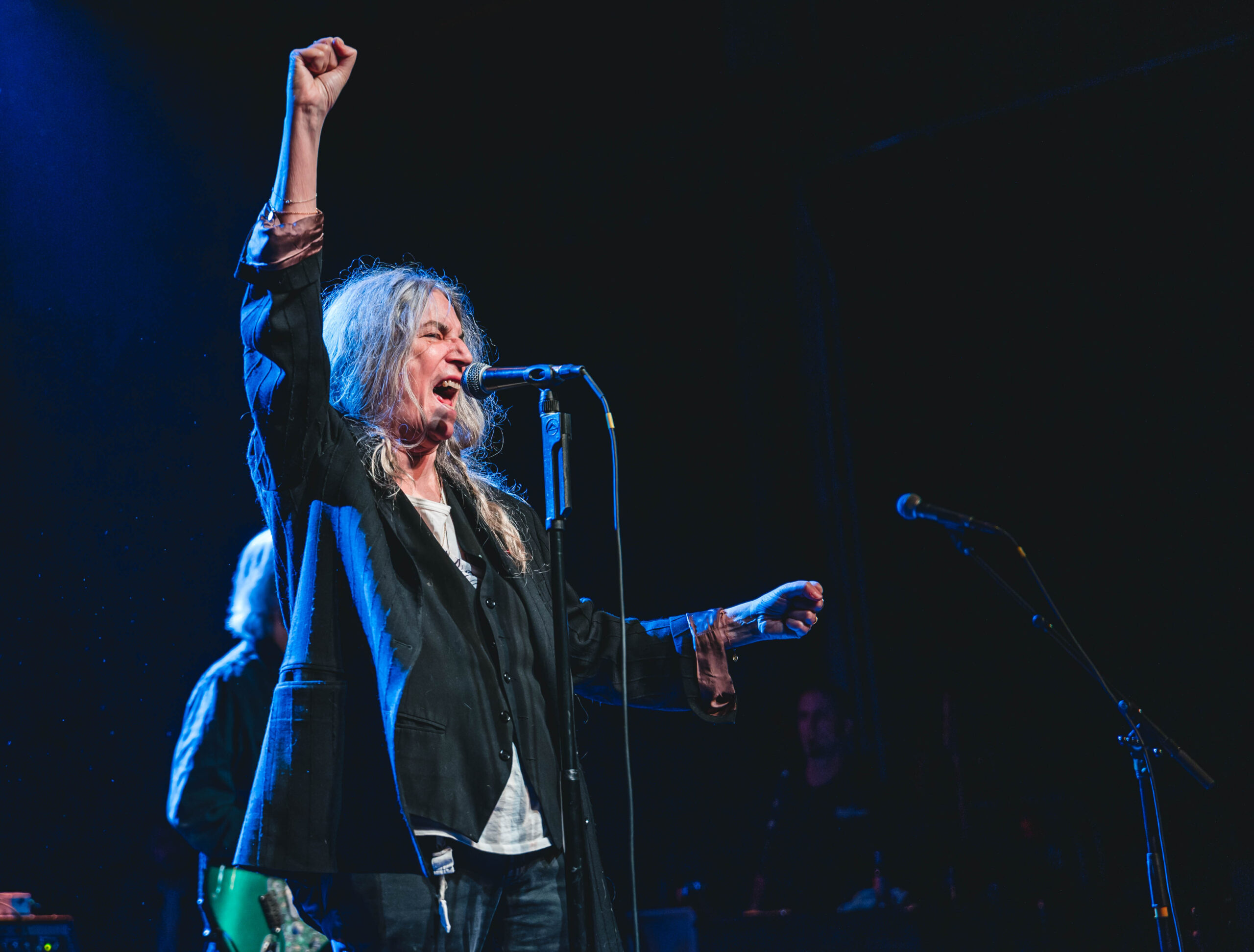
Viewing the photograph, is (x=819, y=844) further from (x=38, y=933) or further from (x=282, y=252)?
(x=282, y=252)

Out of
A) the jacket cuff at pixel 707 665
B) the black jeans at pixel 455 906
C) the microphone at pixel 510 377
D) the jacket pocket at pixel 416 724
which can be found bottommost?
the black jeans at pixel 455 906

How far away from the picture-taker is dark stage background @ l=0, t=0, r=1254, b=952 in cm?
376

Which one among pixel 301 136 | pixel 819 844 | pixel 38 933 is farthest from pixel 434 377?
pixel 819 844

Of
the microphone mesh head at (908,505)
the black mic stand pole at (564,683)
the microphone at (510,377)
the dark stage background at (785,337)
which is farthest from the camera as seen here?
the dark stage background at (785,337)

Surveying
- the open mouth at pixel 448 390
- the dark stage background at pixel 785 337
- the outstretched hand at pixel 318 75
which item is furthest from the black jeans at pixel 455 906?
the dark stage background at pixel 785 337

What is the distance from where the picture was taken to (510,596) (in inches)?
71.0

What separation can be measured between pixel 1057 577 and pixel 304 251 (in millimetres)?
4741

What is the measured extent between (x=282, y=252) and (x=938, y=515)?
5.73 ft

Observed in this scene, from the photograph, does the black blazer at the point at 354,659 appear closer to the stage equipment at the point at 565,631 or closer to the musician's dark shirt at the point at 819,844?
the stage equipment at the point at 565,631

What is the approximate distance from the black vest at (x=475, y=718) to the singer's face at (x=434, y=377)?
0.22m

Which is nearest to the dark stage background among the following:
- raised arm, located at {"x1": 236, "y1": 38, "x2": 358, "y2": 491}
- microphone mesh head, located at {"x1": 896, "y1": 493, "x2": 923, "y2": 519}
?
microphone mesh head, located at {"x1": 896, "y1": 493, "x2": 923, "y2": 519}

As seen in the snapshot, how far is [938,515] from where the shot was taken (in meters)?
2.61

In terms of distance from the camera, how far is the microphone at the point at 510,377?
5.56 feet

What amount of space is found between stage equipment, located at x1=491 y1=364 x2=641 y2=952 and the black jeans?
5cm
